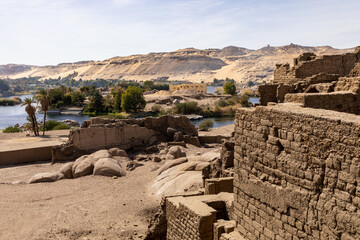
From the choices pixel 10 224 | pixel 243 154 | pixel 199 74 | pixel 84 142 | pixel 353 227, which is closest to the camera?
pixel 353 227

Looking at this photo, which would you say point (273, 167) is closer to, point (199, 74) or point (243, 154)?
point (243, 154)

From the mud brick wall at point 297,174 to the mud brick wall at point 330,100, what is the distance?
1.09 metres

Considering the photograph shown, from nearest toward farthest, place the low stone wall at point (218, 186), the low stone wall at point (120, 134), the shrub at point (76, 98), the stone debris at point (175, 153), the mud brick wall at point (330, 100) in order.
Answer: the mud brick wall at point (330, 100) < the low stone wall at point (218, 186) < the stone debris at point (175, 153) < the low stone wall at point (120, 134) < the shrub at point (76, 98)

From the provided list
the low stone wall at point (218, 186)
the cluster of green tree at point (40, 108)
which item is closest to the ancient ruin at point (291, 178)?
the low stone wall at point (218, 186)

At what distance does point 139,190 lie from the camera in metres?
12.2

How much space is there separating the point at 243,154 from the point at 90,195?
335 inches

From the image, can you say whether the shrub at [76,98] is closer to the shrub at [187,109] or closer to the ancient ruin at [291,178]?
the shrub at [187,109]

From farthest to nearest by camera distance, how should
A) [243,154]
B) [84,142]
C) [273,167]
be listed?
1. [84,142]
2. [243,154]
3. [273,167]

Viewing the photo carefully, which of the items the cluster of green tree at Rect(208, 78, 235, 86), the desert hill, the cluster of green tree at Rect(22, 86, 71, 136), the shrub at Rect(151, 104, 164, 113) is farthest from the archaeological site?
the desert hill

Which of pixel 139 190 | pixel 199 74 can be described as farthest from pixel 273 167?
pixel 199 74

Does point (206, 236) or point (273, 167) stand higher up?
point (273, 167)

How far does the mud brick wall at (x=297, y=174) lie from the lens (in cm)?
334

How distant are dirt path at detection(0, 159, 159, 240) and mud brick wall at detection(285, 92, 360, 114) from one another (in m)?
5.36

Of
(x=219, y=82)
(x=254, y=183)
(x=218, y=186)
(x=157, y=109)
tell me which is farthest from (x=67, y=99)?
(x=219, y=82)
